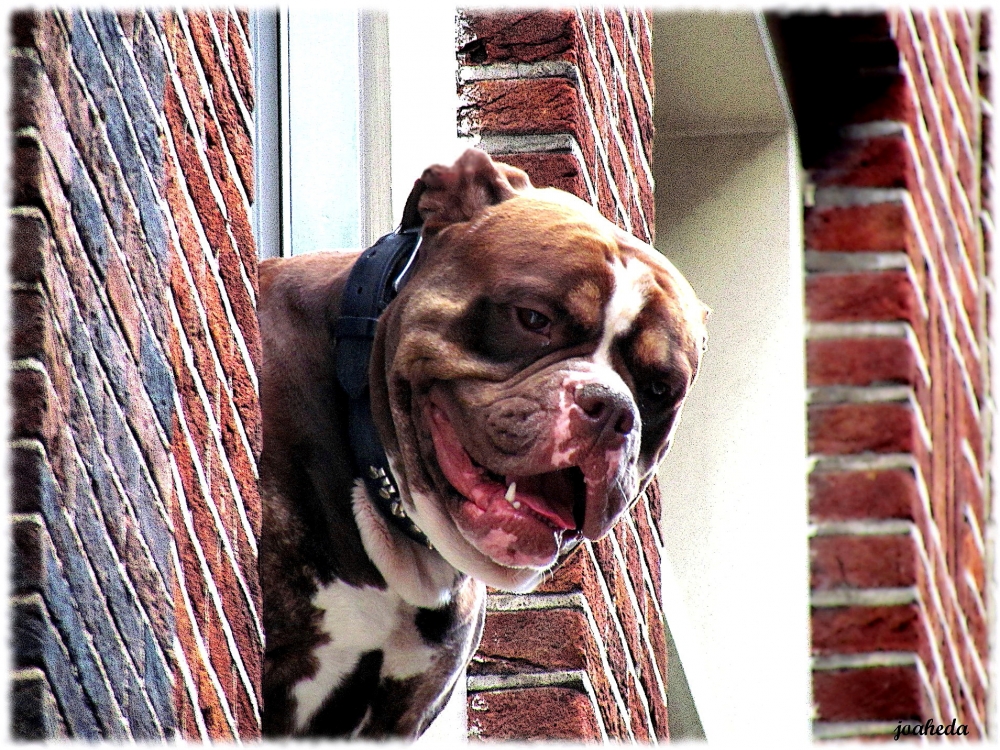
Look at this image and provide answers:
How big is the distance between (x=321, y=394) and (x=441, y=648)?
16.4 inches

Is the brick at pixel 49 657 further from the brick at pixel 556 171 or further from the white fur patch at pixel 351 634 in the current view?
the brick at pixel 556 171

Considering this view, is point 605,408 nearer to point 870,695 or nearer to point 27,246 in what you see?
point 27,246

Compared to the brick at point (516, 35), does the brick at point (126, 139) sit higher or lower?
lower

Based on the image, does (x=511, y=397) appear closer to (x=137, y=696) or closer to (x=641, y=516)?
(x=137, y=696)

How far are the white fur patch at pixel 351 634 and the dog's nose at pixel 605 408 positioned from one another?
50 cm

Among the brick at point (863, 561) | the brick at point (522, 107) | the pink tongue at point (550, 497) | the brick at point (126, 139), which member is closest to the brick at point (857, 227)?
the brick at point (863, 561)

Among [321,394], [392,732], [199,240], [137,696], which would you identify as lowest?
[392,732]

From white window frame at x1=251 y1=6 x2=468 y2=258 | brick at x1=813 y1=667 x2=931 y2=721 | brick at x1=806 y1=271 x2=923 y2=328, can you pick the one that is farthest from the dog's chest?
brick at x1=806 y1=271 x2=923 y2=328

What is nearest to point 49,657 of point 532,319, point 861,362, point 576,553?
point 532,319

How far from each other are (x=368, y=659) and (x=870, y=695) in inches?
94.1

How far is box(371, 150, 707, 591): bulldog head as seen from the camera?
2760 mm

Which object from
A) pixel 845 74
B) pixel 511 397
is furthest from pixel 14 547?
pixel 845 74

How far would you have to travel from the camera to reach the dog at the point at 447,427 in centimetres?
278

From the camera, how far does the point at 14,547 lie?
209cm
